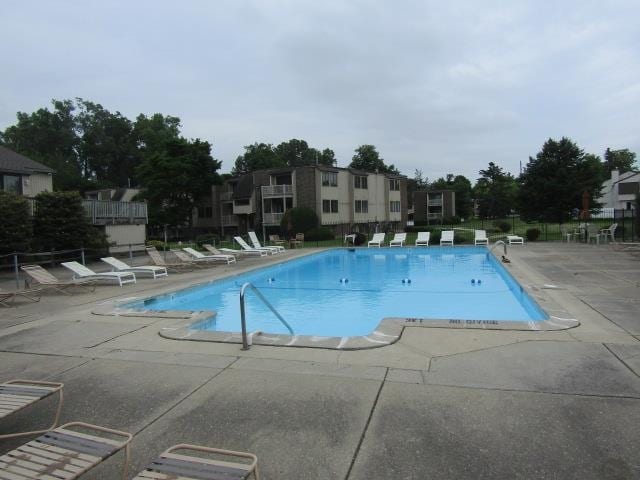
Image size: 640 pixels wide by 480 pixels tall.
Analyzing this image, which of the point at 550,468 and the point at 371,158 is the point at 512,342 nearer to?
the point at 550,468

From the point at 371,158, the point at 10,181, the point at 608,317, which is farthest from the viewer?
the point at 371,158

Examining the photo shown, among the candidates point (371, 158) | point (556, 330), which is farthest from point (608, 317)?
point (371, 158)

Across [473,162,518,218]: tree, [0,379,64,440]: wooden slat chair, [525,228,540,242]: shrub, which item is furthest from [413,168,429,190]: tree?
[0,379,64,440]: wooden slat chair

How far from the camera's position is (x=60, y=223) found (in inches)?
742

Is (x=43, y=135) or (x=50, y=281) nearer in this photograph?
(x=50, y=281)

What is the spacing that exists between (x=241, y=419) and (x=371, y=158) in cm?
7523

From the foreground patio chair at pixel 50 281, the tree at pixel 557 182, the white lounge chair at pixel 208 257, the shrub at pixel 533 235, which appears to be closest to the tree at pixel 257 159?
the tree at pixel 557 182

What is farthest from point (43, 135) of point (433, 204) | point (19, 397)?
point (19, 397)

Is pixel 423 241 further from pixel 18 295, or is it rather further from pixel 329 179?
pixel 18 295

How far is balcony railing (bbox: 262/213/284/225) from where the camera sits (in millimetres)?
42406

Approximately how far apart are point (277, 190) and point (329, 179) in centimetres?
523

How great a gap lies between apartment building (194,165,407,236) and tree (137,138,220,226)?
3.79m

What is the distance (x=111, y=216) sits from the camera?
24016 millimetres

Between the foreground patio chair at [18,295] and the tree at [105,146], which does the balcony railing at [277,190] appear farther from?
the tree at [105,146]
